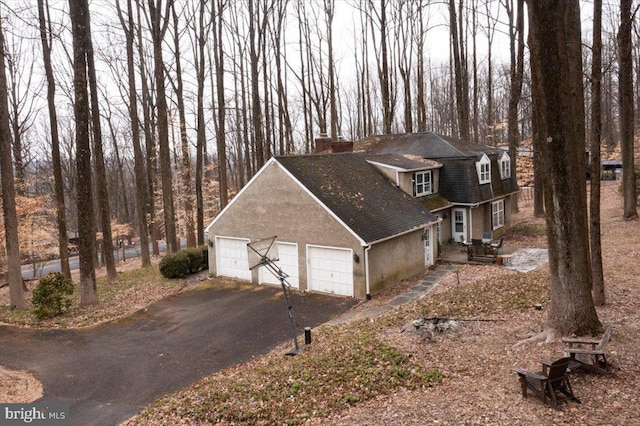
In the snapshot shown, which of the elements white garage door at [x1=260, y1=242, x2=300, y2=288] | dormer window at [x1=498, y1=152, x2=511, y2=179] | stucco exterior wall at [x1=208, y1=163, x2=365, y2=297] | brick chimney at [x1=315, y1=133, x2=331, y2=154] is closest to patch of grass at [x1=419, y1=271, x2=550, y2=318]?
stucco exterior wall at [x1=208, y1=163, x2=365, y2=297]

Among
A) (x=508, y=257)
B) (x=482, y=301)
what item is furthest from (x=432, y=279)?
(x=482, y=301)

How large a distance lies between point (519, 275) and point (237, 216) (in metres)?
11.1

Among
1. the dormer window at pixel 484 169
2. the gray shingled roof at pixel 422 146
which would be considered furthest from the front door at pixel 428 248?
the gray shingled roof at pixel 422 146

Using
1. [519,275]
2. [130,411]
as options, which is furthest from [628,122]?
[130,411]

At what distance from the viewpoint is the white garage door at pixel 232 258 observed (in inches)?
770

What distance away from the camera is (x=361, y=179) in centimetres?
2048

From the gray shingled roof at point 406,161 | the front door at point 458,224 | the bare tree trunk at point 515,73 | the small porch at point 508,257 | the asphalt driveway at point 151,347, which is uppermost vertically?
the bare tree trunk at point 515,73

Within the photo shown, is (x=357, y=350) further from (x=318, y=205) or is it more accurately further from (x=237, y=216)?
(x=237, y=216)

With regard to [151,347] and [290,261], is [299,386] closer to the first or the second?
[151,347]

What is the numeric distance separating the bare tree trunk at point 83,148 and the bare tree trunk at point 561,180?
543 inches

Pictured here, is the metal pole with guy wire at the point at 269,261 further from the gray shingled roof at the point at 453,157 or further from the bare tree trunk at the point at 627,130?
the bare tree trunk at the point at 627,130

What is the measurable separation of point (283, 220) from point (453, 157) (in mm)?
11123

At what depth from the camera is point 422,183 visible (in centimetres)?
2303

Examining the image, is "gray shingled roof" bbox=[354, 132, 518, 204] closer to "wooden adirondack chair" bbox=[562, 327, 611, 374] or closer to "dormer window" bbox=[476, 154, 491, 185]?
"dormer window" bbox=[476, 154, 491, 185]
